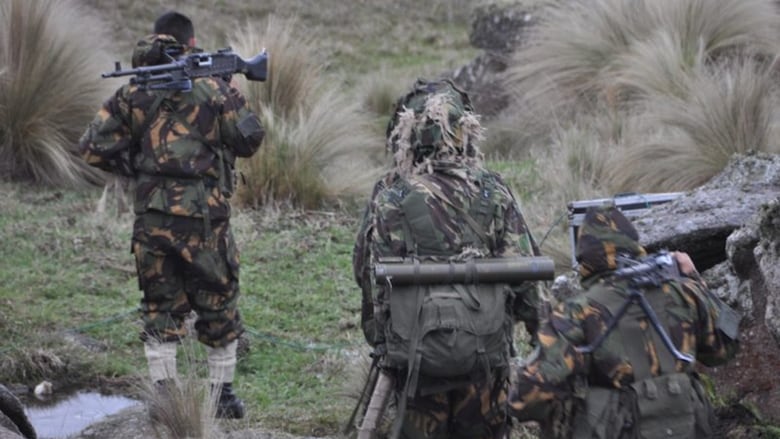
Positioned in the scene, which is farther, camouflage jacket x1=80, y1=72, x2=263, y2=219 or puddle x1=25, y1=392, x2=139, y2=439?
puddle x1=25, y1=392, x2=139, y2=439

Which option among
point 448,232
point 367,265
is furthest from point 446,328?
point 367,265

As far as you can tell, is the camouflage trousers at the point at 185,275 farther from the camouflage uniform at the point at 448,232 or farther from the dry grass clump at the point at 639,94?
the dry grass clump at the point at 639,94

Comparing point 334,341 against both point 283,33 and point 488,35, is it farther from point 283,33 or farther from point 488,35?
point 488,35

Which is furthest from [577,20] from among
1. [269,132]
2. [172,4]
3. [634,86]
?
[172,4]

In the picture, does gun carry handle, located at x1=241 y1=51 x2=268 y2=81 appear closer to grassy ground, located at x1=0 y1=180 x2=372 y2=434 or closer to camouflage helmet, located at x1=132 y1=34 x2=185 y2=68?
camouflage helmet, located at x1=132 y1=34 x2=185 y2=68

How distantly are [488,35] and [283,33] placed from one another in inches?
175

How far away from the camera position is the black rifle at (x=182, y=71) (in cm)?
631

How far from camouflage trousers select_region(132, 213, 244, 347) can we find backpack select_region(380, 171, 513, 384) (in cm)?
197

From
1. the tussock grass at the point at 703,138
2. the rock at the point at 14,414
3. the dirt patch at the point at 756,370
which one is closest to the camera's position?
the dirt patch at the point at 756,370

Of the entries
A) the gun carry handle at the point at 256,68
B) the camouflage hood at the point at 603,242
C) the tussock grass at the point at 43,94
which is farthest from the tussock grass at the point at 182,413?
the tussock grass at the point at 43,94

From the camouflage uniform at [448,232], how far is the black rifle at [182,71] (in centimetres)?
177

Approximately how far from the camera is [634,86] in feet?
38.1

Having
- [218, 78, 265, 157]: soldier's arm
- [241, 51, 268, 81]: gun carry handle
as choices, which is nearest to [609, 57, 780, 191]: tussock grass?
[241, 51, 268, 81]: gun carry handle

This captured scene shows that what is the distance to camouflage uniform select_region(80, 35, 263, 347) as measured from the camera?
6336 mm
